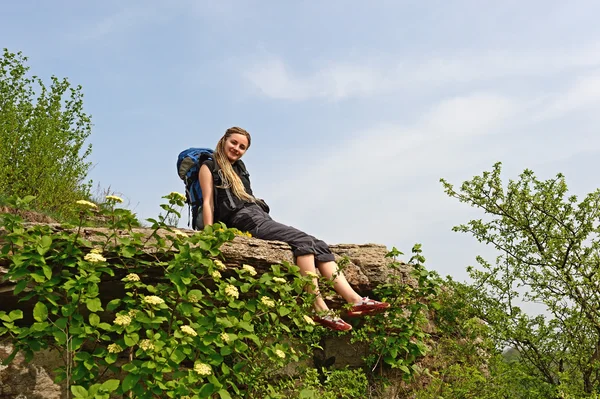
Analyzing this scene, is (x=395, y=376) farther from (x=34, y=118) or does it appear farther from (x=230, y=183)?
(x=34, y=118)

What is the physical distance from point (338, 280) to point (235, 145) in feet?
6.18

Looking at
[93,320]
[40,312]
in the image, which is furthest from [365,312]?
[40,312]

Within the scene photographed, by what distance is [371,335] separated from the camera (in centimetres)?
602

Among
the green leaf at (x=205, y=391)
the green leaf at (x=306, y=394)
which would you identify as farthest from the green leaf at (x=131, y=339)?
the green leaf at (x=306, y=394)

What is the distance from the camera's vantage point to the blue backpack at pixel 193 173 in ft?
20.5

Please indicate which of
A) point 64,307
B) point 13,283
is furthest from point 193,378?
point 13,283

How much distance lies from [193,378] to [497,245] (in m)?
4.25

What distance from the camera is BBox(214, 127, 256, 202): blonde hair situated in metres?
6.13

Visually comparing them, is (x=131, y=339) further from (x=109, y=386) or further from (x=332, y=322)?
(x=332, y=322)

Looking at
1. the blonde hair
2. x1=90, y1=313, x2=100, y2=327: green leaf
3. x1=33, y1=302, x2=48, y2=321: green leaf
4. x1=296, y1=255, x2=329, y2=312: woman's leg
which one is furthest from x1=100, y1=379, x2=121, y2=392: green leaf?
the blonde hair

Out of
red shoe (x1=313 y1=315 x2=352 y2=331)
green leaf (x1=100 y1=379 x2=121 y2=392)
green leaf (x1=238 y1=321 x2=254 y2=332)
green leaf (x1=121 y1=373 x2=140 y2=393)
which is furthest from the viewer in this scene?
red shoe (x1=313 y1=315 x2=352 y2=331)

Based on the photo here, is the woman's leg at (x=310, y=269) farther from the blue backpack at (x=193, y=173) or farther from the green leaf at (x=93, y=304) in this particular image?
the green leaf at (x=93, y=304)

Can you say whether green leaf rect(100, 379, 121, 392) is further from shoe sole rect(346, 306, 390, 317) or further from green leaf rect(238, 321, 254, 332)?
shoe sole rect(346, 306, 390, 317)

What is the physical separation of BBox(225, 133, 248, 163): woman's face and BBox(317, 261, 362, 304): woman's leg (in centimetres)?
157
